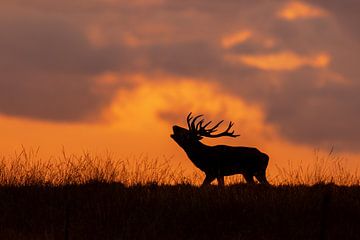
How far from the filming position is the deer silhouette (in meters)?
21.9

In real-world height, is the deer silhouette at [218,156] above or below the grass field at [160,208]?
above

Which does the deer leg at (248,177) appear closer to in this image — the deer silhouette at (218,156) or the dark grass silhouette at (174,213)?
the deer silhouette at (218,156)

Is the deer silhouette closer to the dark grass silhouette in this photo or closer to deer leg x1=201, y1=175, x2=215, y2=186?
deer leg x1=201, y1=175, x2=215, y2=186

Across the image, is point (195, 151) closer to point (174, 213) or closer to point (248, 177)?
point (248, 177)

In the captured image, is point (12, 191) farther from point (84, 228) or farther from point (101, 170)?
point (84, 228)

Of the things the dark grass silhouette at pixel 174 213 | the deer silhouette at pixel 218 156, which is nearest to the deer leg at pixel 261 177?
the deer silhouette at pixel 218 156

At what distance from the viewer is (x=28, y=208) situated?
50.5 feet

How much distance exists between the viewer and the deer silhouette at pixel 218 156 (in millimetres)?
21927

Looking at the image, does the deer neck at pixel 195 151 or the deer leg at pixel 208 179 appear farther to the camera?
the deer neck at pixel 195 151

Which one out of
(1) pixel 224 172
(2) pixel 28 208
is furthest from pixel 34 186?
(1) pixel 224 172

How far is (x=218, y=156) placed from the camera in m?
22.6

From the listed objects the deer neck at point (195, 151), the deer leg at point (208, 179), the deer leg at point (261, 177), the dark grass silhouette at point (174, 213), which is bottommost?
the dark grass silhouette at point (174, 213)

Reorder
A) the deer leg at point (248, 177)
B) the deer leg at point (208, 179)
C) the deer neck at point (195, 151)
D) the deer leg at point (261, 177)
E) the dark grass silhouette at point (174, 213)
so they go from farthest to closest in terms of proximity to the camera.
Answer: the deer neck at point (195, 151), the deer leg at point (248, 177), the deer leg at point (261, 177), the deer leg at point (208, 179), the dark grass silhouette at point (174, 213)

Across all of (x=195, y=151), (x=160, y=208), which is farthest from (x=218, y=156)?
(x=160, y=208)
